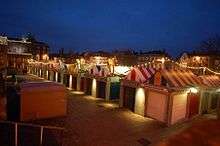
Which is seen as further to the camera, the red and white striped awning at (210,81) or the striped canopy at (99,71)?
the striped canopy at (99,71)

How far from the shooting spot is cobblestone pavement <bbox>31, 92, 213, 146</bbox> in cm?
1871

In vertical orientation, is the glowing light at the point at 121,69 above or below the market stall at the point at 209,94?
above

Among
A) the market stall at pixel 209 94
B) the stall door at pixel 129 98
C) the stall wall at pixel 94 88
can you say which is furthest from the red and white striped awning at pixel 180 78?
the stall wall at pixel 94 88

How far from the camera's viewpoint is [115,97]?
36.2m

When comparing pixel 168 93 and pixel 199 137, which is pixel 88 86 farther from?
pixel 199 137

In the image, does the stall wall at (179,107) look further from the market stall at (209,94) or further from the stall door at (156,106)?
the market stall at (209,94)

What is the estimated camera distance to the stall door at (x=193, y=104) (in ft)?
85.6

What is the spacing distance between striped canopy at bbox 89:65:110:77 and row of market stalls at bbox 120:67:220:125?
7047mm


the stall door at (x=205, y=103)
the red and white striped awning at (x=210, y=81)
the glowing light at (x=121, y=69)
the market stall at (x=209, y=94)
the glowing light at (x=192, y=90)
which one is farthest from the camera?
the glowing light at (x=121, y=69)

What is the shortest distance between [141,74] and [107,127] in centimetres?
813

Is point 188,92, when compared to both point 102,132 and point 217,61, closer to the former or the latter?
point 102,132

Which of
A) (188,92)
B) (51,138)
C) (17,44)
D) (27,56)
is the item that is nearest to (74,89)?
(188,92)

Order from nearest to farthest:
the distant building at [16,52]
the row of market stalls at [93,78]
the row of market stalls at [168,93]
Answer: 1. the row of market stalls at [168,93]
2. the row of market stalls at [93,78]
3. the distant building at [16,52]

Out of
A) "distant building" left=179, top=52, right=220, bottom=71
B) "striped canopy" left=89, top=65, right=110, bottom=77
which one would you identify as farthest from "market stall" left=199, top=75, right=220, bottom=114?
"distant building" left=179, top=52, right=220, bottom=71
